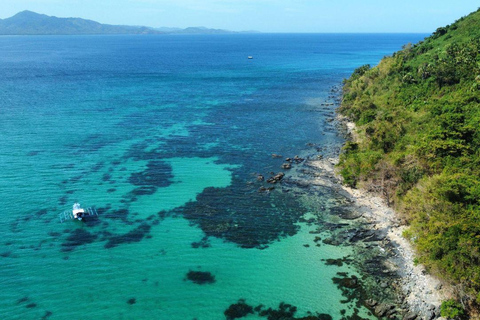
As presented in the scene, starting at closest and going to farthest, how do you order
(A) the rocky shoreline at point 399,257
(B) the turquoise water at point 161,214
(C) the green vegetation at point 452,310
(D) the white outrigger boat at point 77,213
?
(C) the green vegetation at point 452,310 < (A) the rocky shoreline at point 399,257 < (B) the turquoise water at point 161,214 < (D) the white outrigger boat at point 77,213

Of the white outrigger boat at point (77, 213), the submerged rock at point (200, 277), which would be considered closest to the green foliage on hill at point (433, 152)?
the submerged rock at point (200, 277)

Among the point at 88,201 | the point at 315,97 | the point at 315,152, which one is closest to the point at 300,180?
the point at 315,152

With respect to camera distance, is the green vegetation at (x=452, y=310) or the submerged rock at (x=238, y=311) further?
the submerged rock at (x=238, y=311)

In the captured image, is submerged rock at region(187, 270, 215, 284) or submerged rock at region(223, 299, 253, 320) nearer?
submerged rock at region(223, 299, 253, 320)

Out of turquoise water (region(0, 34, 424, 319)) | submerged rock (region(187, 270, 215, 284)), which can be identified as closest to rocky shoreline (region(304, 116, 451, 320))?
turquoise water (region(0, 34, 424, 319))

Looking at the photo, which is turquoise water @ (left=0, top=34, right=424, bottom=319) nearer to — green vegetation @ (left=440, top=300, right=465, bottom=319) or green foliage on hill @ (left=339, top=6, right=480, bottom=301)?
green vegetation @ (left=440, top=300, right=465, bottom=319)

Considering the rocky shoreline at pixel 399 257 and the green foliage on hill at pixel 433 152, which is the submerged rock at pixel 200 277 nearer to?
the rocky shoreline at pixel 399 257

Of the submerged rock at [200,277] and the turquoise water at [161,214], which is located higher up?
the turquoise water at [161,214]

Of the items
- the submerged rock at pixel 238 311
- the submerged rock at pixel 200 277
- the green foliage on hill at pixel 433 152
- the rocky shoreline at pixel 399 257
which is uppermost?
the green foliage on hill at pixel 433 152
